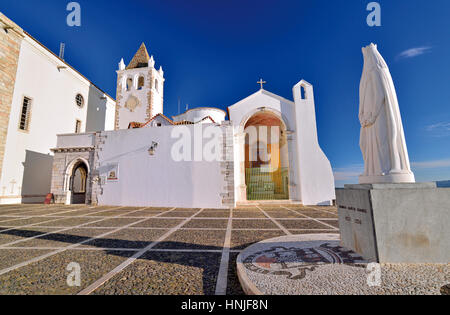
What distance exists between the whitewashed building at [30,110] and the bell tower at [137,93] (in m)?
4.64

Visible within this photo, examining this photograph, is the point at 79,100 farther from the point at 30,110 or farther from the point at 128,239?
the point at 128,239

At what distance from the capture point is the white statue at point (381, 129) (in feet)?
9.34

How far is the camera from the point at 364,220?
265 cm

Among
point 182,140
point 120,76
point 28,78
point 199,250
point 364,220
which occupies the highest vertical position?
point 120,76

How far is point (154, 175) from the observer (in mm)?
11438

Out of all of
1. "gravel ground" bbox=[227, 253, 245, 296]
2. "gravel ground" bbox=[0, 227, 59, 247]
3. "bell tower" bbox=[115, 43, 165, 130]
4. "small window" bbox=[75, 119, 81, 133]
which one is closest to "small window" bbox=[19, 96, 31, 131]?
"small window" bbox=[75, 119, 81, 133]

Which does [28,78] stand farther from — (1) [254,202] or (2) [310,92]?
(2) [310,92]

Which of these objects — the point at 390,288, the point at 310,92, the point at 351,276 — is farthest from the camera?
the point at 310,92

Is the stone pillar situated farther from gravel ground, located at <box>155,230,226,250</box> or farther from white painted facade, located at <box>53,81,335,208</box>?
gravel ground, located at <box>155,230,226,250</box>

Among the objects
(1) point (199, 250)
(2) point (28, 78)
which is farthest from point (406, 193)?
(2) point (28, 78)

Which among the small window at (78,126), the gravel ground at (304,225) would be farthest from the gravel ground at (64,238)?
the small window at (78,126)

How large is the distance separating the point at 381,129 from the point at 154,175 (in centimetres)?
1097

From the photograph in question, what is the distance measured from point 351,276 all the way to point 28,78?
20101mm
